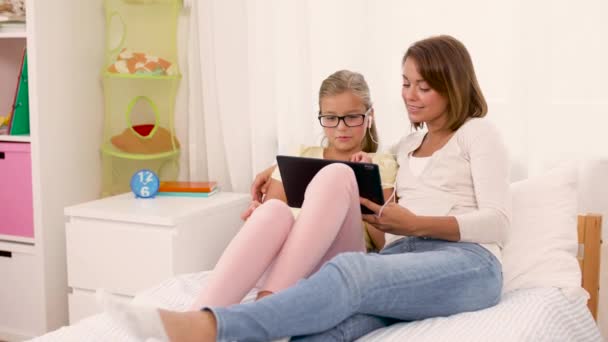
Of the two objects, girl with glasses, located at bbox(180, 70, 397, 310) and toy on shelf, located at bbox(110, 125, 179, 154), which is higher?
toy on shelf, located at bbox(110, 125, 179, 154)

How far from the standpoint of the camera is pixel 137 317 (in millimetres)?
1082

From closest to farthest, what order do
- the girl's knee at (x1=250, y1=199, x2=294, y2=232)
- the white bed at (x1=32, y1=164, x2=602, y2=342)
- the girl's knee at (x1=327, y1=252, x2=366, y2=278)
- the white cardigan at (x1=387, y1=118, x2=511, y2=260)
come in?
the girl's knee at (x1=327, y1=252, x2=366, y2=278), the white bed at (x1=32, y1=164, x2=602, y2=342), the girl's knee at (x1=250, y1=199, x2=294, y2=232), the white cardigan at (x1=387, y1=118, x2=511, y2=260)

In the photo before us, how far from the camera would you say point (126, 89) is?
270 centimetres

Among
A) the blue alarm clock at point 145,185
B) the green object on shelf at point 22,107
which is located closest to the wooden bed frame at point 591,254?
the blue alarm clock at point 145,185

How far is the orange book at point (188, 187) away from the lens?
2.37 m

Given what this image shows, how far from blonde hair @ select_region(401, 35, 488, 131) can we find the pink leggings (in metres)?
0.33

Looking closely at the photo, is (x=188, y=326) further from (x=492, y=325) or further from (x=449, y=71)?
(x=449, y=71)

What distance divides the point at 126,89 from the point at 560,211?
1699 mm

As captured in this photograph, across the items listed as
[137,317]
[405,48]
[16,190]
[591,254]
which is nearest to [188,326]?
[137,317]

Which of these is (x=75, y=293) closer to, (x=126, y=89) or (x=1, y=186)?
(x=1, y=186)

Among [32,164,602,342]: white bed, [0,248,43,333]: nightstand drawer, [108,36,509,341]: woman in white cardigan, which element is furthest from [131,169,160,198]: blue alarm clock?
[108,36,509,341]: woman in white cardigan

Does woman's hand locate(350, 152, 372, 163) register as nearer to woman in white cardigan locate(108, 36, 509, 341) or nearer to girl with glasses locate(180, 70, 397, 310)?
woman in white cardigan locate(108, 36, 509, 341)

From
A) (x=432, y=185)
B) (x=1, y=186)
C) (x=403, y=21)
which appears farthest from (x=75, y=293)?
(x=403, y=21)

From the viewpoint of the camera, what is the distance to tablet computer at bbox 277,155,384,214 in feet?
5.03
